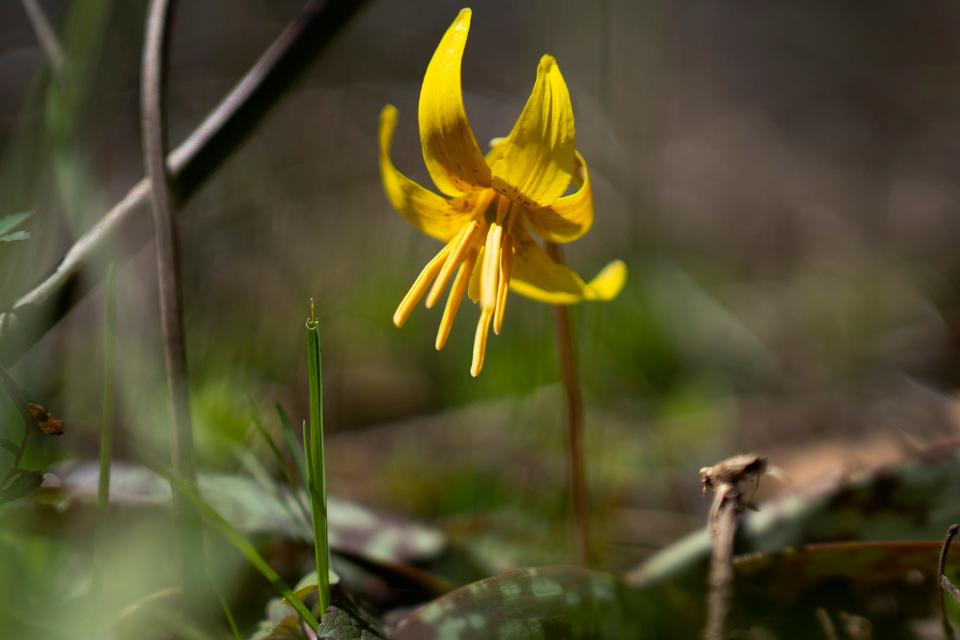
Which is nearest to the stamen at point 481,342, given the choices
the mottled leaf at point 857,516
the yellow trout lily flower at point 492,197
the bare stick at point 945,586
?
the yellow trout lily flower at point 492,197

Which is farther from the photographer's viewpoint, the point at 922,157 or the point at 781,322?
the point at 922,157

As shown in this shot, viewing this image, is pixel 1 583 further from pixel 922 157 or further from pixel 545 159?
pixel 922 157

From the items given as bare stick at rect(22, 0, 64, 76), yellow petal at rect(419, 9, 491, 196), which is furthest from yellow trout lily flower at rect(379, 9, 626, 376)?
bare stick at rect(22, 0, 64, 76)

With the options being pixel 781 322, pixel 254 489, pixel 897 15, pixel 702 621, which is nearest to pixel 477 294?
pixel 254 489

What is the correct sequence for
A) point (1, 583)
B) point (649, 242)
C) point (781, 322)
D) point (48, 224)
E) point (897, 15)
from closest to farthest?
point (1, 583)
point (48, 224)
point (781, 322)
point (649, 242)
point (897, 15)

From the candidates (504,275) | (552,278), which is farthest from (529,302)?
(504,275)

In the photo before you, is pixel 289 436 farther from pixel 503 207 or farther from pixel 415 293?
pixel 503 207

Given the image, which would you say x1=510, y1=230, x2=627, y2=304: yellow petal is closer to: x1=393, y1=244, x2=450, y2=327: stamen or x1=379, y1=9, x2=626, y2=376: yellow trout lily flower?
x1=379, y1=9, x2=626, y2=376: yellow trout lily flower

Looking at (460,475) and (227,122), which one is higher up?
(227,122)
